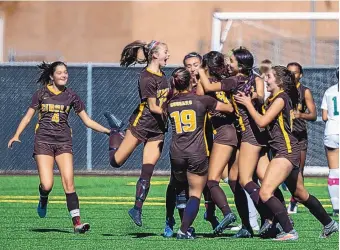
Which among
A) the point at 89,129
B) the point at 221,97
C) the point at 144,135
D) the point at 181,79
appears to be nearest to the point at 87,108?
the point at 89,129

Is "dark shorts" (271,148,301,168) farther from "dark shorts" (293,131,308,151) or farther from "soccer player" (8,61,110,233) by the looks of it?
"soccer player" (8,61,110,233)

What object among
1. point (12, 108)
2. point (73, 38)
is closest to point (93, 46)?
point (73, 38)

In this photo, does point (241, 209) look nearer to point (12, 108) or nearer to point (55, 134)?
point (55, 134)

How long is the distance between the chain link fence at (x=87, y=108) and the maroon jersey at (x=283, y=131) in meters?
11.2

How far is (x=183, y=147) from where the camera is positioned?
11828 mm

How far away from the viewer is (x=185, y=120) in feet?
38.6

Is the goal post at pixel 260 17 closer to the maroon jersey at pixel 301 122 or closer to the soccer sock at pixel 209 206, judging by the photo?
the maroon jersey at pixel 301 122

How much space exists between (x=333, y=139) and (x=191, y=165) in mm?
3226

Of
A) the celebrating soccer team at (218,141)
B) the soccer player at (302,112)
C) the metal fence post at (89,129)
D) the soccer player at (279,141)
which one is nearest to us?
the soccer player at (279,141)

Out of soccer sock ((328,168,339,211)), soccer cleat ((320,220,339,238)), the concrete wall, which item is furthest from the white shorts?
the concrete wall

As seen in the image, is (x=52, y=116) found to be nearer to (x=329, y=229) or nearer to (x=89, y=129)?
(x=329, y=229)

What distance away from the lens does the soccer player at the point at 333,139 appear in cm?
1446

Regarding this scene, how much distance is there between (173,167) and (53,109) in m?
1.84

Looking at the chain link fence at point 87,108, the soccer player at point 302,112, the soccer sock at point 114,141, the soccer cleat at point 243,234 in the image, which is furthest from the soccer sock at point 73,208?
the chain link fence at point 87,108
